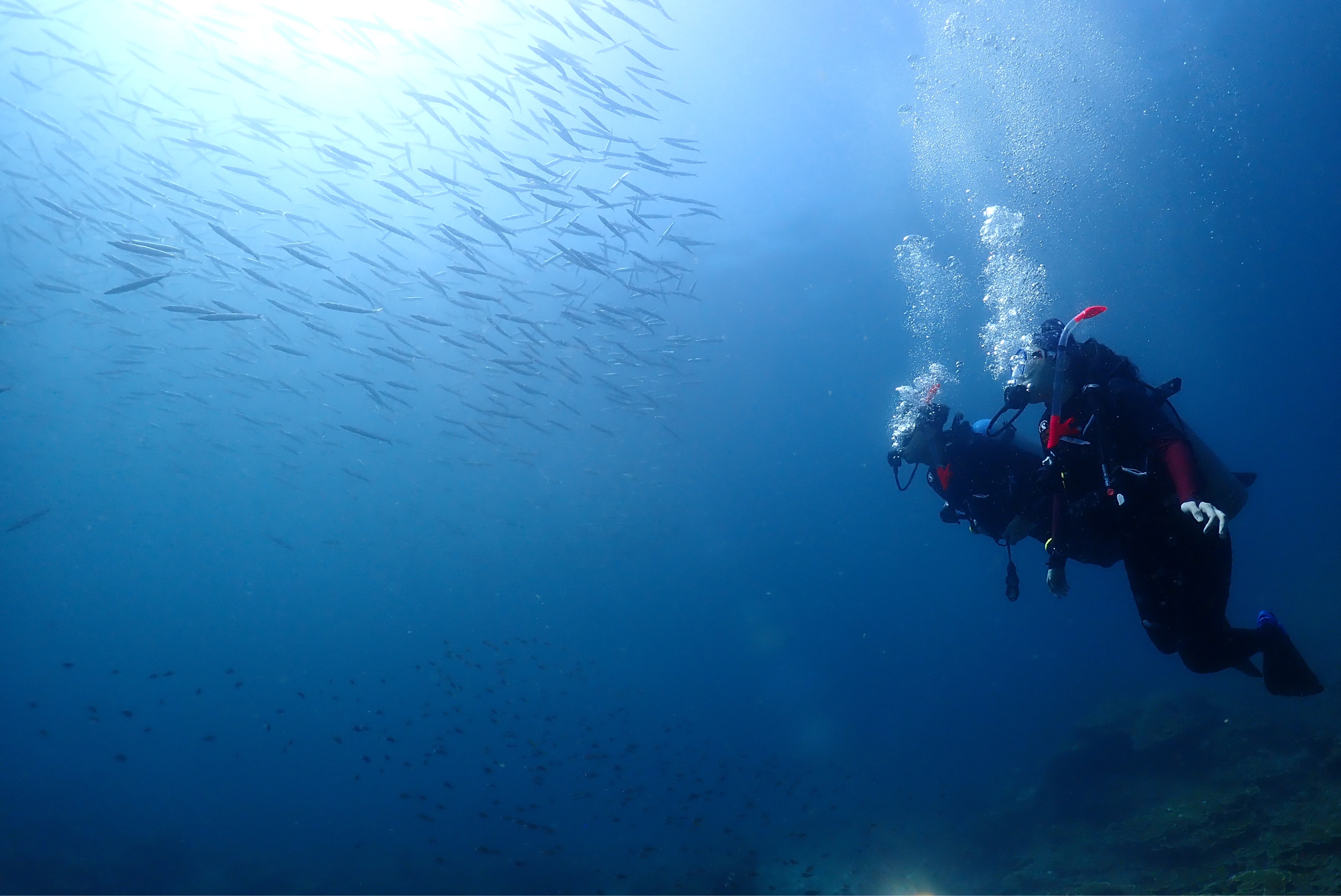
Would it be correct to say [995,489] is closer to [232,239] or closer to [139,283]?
[139,283]

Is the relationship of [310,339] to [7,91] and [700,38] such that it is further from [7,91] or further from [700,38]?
[700,38]

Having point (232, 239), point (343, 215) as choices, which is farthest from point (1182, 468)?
point (343, 215)

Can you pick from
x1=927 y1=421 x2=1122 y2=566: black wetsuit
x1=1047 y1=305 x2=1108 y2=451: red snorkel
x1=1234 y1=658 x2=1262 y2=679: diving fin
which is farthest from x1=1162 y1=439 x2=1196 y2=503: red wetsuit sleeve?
x1=1234 y1=658 x2=1262 y2=679: diving fin

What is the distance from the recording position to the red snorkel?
367 cm

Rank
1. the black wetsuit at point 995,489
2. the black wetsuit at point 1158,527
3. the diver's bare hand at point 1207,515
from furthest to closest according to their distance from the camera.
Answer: the black wetsuit at point 995,489 < the black wetsuit at point 1158,527 < the diver's bare hand at point 1207,515

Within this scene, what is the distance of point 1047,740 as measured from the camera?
23875mm

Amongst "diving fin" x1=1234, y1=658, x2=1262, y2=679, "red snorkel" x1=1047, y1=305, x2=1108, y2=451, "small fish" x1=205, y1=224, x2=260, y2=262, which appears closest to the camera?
"diving fin" x1=1234, y1=658, x2=1262, y2=679

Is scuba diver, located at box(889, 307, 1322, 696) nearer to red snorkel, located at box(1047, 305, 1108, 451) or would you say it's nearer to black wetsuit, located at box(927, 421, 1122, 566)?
red snorkel, located at box(1047, 305, 1108, 451)

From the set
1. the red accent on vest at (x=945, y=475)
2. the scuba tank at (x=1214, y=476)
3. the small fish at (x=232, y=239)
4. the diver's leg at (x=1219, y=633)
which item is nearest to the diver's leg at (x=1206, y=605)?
the diver's leg at (x=1219, y=633)

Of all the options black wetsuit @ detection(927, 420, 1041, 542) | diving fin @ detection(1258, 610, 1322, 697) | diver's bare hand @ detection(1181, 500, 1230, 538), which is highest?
black wetsuit @ detection(927, 420, 1041, 542)

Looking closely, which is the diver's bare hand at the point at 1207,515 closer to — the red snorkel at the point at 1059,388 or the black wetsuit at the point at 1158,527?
the black wetsuit at the point at 1158,527

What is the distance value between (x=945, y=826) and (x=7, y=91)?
3571cm

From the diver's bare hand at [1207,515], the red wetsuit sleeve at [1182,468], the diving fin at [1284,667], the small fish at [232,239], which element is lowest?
the diving fin at [1284,667]

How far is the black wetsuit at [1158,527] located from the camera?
10.6 ft
